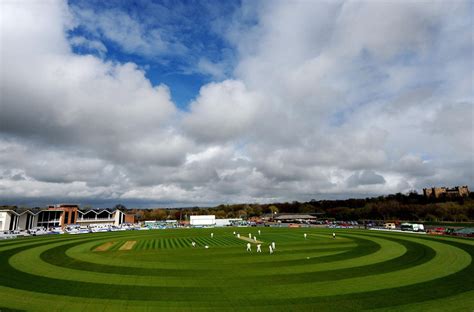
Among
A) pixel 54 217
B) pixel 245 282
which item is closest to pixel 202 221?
pixel 54 217

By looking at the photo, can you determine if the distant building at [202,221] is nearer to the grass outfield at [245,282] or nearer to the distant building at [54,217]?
the distant building at [54,217]

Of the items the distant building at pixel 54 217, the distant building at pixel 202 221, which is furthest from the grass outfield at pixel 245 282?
the distant building at pixel 202 221

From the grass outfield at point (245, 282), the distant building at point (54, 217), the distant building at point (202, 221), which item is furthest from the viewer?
the distant building at point (202, 221)

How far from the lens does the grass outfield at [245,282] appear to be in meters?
20.1

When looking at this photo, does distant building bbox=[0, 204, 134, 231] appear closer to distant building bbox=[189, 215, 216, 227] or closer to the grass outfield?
distant building bbox=[189, 215, 216, 227]

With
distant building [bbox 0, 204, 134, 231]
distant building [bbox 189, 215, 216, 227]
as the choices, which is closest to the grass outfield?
distant building [bbox 0, 204, 134, 231]

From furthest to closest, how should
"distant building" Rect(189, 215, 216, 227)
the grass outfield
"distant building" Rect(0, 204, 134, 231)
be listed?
"distant building" Rect(189, 215, 216, 227) < "distant building" Rect(0, 204, 134, 231) < the grass outfield

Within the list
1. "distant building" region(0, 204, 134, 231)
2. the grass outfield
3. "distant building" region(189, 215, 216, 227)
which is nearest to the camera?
the grass outfield

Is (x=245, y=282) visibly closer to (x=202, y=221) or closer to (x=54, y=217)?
(x=202, y=221)

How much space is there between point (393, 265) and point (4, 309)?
34.8m

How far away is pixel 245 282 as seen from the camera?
2581 cm

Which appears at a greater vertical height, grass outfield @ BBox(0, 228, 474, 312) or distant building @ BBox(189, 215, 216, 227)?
distant building @ BBox(189, 215, 216, 227)

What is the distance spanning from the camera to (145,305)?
65.8 feet

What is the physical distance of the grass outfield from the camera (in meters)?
20.1
